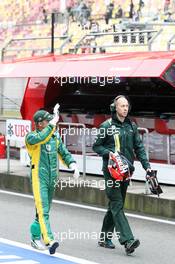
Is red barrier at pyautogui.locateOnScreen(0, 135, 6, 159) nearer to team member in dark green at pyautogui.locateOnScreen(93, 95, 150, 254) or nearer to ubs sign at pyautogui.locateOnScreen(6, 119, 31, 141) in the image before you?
ubs sign at pyautogui.locateOnScreen(6, 119, 31, 141)

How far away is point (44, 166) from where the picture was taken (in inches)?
316

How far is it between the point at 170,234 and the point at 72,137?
665 cm

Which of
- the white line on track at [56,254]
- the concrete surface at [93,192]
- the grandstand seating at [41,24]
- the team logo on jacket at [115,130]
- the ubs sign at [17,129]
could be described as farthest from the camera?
the grandstand seating at [41,24]

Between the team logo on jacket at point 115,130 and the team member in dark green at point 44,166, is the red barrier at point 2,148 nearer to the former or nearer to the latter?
the team member in dark green at point 44,166

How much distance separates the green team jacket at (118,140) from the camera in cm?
803

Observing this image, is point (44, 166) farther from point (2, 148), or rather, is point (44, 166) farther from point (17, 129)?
point (2, 148)

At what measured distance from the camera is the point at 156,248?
336 inches

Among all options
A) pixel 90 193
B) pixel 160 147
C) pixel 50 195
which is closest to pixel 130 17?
pixel 160 147

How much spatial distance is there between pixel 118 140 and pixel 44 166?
0.91m

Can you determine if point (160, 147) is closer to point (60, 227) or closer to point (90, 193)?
point (90, 193)

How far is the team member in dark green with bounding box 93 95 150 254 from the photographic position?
7.95 metres

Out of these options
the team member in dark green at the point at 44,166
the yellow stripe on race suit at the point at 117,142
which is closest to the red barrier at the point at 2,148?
the team member in dark green at the point at 44,166

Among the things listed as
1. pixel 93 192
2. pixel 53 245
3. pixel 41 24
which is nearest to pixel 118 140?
pixel 53 245

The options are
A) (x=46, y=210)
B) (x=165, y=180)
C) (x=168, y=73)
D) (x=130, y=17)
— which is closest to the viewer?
(x=46, y=210)
